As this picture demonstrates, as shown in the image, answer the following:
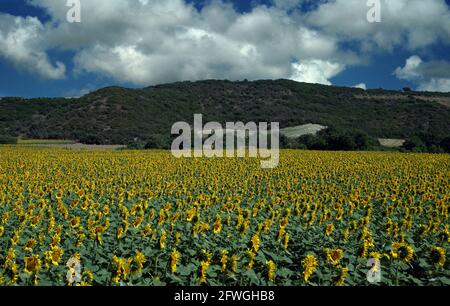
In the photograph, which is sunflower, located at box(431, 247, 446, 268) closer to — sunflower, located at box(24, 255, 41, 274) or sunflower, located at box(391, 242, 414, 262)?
sunflower, located at box(391, 242, 414, 262)

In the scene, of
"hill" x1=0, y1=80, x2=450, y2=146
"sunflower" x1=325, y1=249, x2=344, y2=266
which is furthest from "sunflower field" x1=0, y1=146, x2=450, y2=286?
"hill" x1=0, y1=80, x2=450, y2=146

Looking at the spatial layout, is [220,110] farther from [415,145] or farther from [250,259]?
[250,259]

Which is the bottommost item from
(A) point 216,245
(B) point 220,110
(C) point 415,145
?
(A) point 216,245

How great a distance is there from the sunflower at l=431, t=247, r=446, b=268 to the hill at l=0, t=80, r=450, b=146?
5061 cm

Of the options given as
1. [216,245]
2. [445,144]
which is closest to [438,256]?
[216,245]

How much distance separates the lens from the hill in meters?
69.2

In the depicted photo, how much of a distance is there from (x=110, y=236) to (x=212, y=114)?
282 ft

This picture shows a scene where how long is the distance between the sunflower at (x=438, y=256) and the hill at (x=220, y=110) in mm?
50611

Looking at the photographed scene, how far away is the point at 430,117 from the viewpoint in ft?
241

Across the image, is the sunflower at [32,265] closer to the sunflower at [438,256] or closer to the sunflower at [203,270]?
the sunflower at [203,270]

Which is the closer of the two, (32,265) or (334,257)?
(32,265)

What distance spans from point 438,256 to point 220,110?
89752 mm

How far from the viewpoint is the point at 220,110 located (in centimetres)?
9469

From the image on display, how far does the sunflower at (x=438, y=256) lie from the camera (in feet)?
18.3
